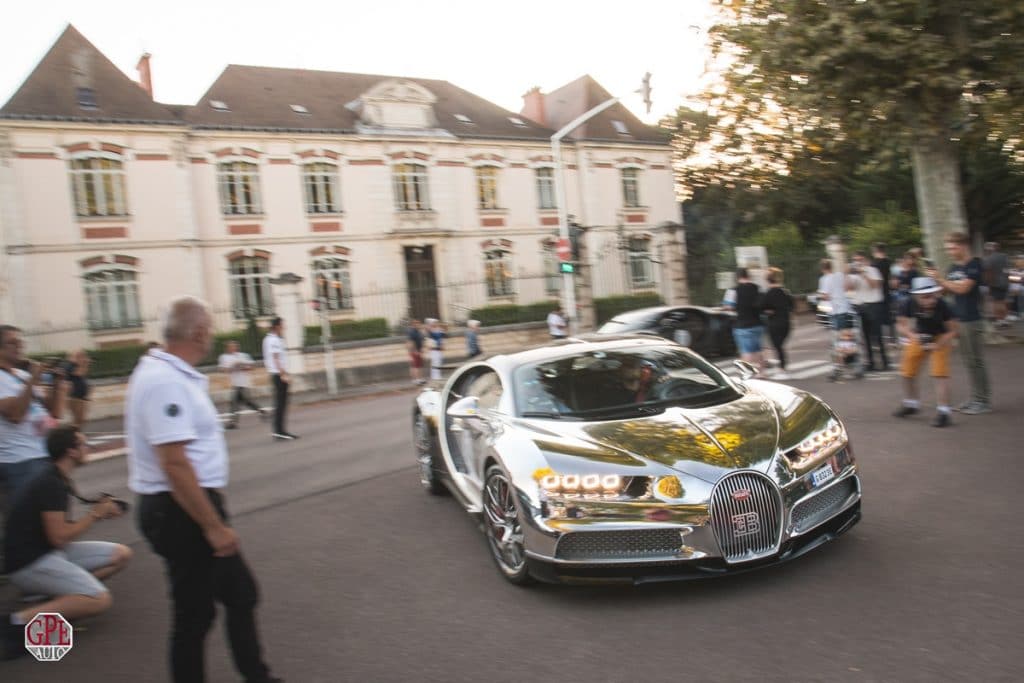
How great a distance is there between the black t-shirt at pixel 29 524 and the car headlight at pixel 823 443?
4.23 meters

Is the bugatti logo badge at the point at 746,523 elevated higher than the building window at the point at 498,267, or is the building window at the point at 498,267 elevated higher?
the building window at the point at 498,267

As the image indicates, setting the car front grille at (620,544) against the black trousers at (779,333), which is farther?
the black trousers at (779,333)

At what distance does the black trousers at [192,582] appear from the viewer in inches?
126

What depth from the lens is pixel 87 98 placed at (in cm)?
2614

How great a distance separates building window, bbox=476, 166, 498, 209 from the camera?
33031 mm

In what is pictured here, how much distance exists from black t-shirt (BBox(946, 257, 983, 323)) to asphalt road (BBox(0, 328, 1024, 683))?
5.19 feet

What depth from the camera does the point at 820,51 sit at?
12094 mm

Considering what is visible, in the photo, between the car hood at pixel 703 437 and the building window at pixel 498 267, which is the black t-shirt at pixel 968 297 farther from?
the building window at pixel 498 267

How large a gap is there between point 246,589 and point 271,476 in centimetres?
610

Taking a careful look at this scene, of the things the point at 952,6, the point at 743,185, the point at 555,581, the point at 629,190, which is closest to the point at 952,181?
the point at 952,6

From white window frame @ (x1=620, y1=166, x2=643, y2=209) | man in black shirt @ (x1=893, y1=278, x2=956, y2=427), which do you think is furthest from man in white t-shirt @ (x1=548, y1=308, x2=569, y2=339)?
white window frame @ (x1=620, y1=166, x2=643, y2=209)

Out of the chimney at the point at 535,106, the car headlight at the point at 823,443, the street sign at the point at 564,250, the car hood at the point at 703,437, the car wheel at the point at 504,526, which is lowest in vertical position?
the car wheel at the point at 504,526

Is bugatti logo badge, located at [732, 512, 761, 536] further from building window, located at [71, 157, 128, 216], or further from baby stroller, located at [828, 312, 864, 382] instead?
building window, located at [71, 157, 128, 216]

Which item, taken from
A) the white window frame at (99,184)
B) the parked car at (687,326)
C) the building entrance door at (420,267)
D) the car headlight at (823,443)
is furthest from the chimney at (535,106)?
the car headlight at (823,443)
